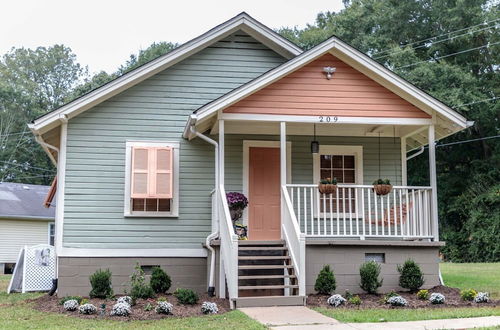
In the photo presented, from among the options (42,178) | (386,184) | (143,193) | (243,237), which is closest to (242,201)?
(243,237)

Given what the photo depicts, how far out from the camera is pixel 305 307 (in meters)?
8.81

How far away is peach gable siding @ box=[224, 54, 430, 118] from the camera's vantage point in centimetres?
1058

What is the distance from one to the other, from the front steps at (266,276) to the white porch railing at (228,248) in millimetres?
154

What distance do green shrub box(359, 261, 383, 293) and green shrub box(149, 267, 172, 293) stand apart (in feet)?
12.2

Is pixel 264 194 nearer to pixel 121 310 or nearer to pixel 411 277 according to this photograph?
pixel 411 277

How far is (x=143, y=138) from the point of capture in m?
12.0

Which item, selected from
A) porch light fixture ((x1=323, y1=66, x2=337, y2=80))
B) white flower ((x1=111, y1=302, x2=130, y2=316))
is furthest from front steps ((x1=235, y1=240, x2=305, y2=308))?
porch light fixture ((x1=323, y1=66, x2=337, y2=80))

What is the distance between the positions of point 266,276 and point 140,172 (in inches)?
143

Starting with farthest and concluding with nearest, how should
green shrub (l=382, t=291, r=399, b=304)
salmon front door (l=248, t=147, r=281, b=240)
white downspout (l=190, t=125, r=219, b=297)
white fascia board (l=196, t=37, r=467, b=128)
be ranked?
salmon front door (l=248, t=147, r=281, b=240) < white downspout (l=190, t=125, r=219, b=297) < white fascia board (l=196, t=37, r=467, b=128) < green shrub (l=382, t=291, r=399, b=304)

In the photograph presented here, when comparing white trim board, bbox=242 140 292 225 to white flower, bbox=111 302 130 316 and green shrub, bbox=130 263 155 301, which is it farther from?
white flower, bbox=111 302 130 316

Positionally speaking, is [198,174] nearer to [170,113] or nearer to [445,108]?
[170,113]

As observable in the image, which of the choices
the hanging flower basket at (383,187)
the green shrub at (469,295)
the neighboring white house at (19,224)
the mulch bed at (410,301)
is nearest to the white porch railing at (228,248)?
the mulch bed at (410,301)

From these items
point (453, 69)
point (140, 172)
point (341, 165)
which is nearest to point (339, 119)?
point (341, 165)

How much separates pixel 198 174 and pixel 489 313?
250 inches
